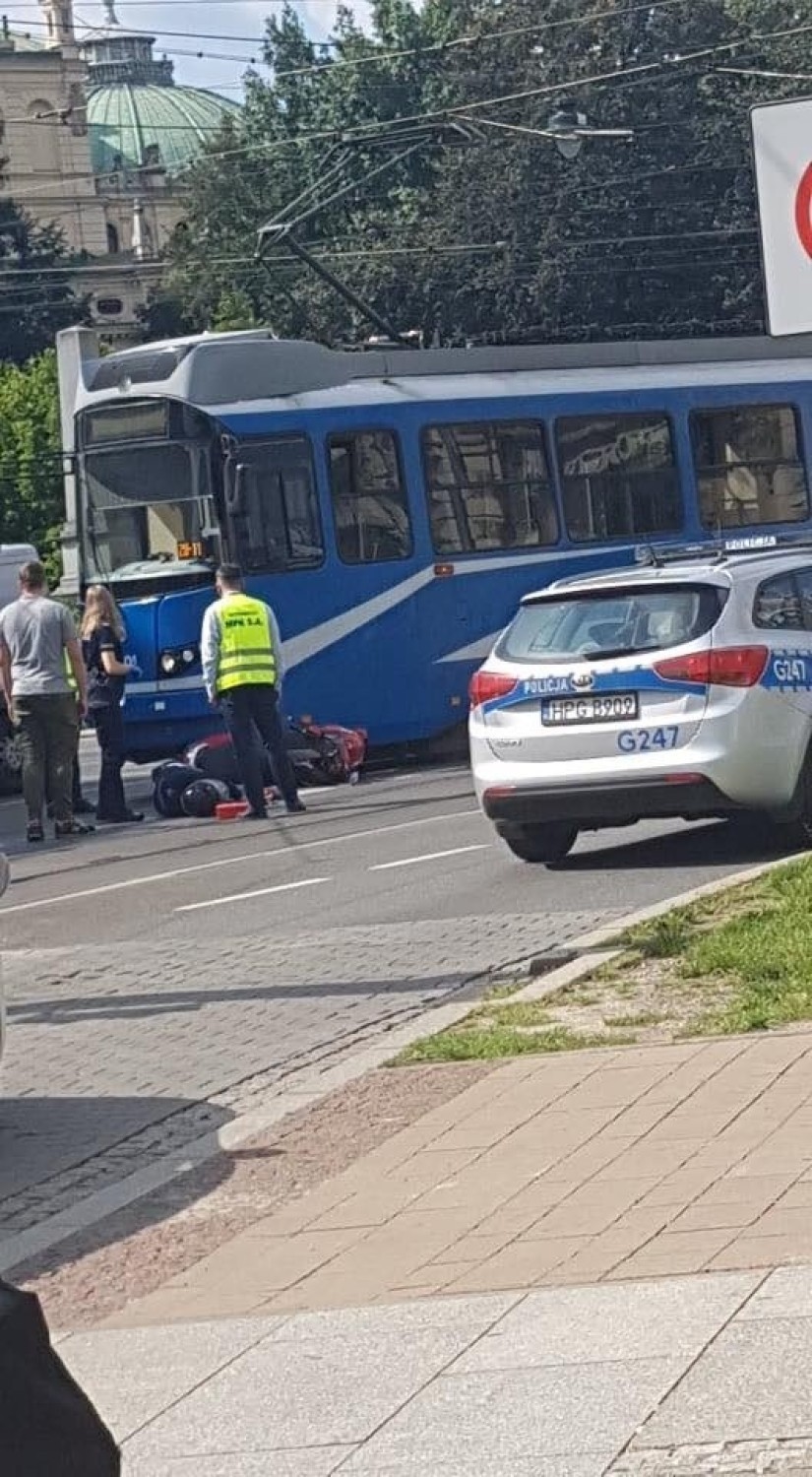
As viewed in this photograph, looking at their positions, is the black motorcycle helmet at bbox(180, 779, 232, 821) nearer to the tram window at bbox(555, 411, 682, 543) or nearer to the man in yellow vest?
the man in yellow vest

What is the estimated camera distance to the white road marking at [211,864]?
15.5m

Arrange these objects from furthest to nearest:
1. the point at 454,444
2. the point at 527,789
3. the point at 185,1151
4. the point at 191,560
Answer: the point at 454,444, the point at 191,560, the point at 527,789, the point at 185,1151

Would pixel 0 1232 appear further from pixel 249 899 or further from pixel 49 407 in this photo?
pixel 49 407

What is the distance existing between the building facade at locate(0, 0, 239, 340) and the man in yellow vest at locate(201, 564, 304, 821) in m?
94.4

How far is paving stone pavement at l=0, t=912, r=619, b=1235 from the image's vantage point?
27.9ft

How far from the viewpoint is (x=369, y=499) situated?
81.3ft

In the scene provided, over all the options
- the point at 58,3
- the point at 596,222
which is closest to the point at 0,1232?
the point at 596,222

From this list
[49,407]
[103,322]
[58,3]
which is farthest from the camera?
[58,3]

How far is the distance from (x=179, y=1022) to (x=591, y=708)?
4.03 metres

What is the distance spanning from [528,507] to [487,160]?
34.5 meters

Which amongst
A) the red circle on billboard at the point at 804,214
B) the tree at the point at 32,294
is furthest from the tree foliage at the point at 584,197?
the red circle on billboard at the point at 804,214

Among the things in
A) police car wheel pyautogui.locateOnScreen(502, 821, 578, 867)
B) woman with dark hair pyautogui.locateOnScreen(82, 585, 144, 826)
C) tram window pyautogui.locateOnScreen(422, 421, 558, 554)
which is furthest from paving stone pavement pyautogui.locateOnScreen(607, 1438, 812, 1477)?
tram window pyautogui.locateOnScreen(422, 421, 558, 554)

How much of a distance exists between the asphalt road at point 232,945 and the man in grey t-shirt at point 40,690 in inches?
22.0

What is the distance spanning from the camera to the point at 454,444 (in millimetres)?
25406
